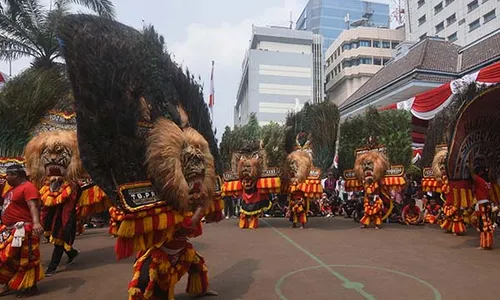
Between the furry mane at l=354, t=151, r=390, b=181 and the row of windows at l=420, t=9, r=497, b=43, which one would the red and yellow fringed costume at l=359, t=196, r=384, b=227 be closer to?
the furry mane at l=354, t=151, r=390, b=181

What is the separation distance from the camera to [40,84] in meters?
6.03

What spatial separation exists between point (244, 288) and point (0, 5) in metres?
12.5

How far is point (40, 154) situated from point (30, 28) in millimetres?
9179

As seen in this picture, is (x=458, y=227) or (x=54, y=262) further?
(x=458, y=227)

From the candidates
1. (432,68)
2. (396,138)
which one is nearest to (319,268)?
(396,138)

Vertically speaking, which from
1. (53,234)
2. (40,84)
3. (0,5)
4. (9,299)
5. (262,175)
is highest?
(0,5)

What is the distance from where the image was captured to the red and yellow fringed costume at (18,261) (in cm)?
404

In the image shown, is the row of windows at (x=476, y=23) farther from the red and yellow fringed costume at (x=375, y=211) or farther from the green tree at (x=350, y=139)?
the red and yellow fringed costume at (x=375, y=211)

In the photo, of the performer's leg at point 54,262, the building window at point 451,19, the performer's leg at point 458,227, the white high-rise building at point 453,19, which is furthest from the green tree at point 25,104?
the building window at point 451,19

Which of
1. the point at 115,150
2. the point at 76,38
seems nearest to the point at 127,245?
the point at 115,150

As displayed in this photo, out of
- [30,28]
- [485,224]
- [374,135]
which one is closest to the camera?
[485,224]

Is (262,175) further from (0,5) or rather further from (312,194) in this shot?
(0,5)

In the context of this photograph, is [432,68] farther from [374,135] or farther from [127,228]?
[127,228]

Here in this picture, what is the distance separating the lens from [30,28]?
12352 mm
